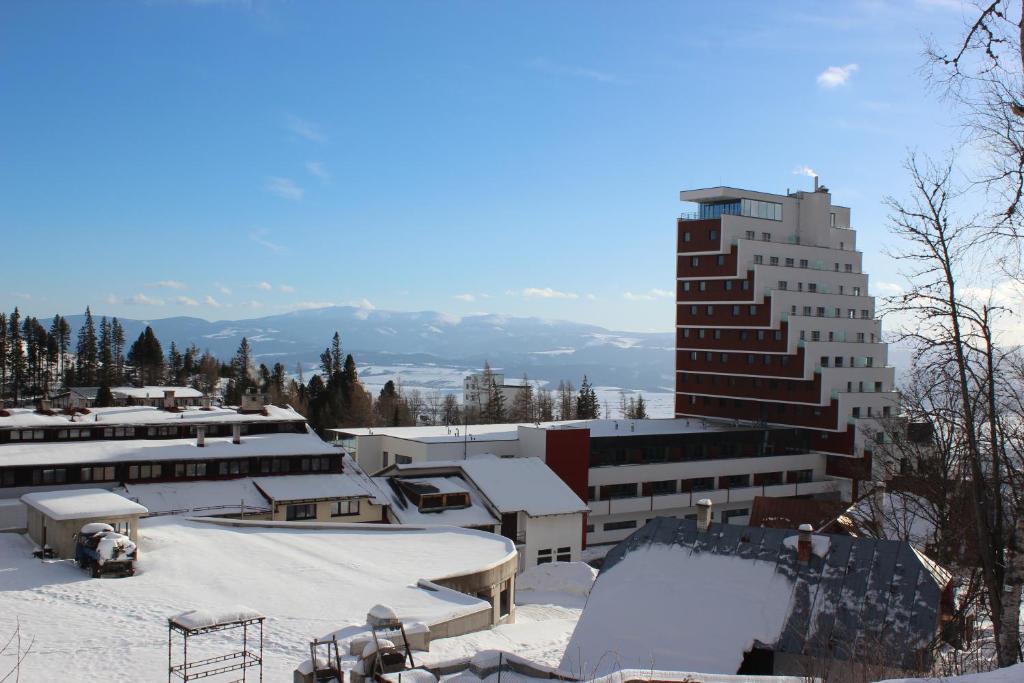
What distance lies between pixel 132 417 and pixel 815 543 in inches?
1437

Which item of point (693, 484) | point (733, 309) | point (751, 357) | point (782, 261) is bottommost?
point (693, 484)

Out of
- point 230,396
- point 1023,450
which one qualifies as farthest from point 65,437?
point 230,396

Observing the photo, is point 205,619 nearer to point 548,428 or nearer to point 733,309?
point 548,428

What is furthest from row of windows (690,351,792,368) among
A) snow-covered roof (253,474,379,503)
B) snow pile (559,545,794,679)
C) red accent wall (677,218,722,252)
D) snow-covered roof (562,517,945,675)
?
snow pile (559,545,794,679)

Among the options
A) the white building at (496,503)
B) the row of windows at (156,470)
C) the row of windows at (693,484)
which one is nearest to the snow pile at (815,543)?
the white building at (496,503)

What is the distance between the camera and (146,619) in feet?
65.4

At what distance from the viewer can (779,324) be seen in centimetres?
6203

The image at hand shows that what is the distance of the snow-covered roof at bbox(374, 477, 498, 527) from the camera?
37.8 metres

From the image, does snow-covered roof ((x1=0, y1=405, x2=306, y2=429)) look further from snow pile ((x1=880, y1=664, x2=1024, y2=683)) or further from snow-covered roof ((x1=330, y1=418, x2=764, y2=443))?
snow pile ((x1=880, y1=664, x2=1024, y2=683))

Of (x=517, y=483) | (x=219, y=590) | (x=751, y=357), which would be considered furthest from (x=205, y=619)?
(x=751, y=357)

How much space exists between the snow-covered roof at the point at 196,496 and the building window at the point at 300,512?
1034 millimetres

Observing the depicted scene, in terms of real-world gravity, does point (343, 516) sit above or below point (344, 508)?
below

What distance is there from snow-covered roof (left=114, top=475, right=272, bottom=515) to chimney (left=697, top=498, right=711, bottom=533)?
810 inches

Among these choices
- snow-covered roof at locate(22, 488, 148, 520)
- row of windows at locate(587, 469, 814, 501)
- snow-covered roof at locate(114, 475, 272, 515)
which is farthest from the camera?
row of windows at locate(587, 469, 814, 501)
